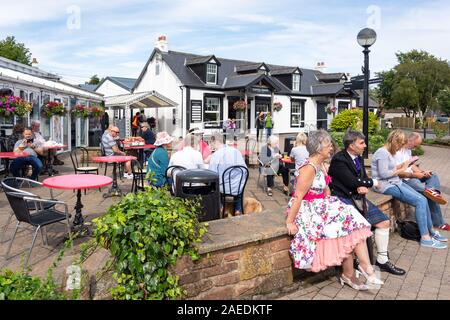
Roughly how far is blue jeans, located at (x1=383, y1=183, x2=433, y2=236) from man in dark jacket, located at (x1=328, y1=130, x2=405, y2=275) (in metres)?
1.09

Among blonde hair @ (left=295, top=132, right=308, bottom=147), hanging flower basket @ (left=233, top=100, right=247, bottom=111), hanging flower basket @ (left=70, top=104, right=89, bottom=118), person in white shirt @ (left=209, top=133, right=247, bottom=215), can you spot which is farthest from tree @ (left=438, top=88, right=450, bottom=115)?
person in white shirt @ (left=209, top=133, right=247, bottom=215)

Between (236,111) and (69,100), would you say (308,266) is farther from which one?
(236,111)

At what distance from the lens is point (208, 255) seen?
312 cm

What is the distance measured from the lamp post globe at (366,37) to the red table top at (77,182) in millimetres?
6085

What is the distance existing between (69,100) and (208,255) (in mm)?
13756

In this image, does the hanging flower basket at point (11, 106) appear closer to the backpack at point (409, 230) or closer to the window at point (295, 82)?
the backpack at point (409, 230)

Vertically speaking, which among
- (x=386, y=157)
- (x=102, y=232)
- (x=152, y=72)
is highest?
(x=152, y=72)

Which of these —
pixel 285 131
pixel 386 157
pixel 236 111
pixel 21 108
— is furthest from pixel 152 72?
pixel 386 157

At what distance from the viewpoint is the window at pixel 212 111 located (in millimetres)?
24000

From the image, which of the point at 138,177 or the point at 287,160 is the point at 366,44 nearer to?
the point at 287,160

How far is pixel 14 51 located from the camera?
45.3 metres

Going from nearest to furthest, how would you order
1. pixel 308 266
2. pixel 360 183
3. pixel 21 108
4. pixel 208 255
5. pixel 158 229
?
pixel 158 229 → pixel 208 255 → pixel 308 266 → pixel 360 183 → pixel 21 108

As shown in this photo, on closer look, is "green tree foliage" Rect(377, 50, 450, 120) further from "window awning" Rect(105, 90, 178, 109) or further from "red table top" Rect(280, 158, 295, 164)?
"red table top" Rect(280, 158, 295, 164)
